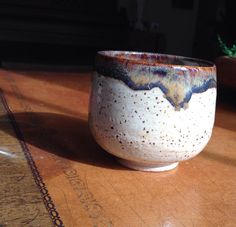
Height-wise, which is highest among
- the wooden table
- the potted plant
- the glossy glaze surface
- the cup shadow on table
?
the glossy glaze surface

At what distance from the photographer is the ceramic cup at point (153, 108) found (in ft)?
1.31

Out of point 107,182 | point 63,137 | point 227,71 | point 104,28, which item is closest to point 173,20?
point 104,28

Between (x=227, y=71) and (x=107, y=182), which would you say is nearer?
(x=107, y=182)

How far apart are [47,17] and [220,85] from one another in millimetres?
1518

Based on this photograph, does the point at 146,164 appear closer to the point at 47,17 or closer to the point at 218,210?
the point at 218,210

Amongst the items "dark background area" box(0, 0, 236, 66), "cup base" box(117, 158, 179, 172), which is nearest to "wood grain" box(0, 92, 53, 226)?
"cup base" box(117, 158, 179, 172)

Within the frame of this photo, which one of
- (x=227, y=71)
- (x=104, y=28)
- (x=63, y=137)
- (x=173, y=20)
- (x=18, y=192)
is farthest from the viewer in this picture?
(x=173, y=20)

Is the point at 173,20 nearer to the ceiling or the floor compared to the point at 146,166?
nearer to the ceiling

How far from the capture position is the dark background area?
2.12 metres

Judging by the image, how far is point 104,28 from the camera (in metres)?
2.24

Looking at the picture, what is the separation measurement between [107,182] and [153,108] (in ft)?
0.32

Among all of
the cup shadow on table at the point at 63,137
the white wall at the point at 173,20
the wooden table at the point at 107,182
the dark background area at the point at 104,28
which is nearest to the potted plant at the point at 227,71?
the wooden table at the point at 107,182

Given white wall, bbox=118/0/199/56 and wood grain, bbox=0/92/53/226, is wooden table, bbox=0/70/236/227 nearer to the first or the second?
wood grain, bbox=0/92/53/226

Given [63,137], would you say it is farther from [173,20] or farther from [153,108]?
[173,20]
